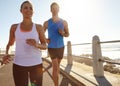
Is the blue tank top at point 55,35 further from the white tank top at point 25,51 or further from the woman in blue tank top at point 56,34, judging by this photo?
the white tank top at point 25,51

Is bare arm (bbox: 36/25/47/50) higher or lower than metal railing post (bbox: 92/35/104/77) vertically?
higher

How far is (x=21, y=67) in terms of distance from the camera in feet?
11.6

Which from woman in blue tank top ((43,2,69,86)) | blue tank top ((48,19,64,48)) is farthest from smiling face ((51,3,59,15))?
blue tank top ((48,19,64,48))

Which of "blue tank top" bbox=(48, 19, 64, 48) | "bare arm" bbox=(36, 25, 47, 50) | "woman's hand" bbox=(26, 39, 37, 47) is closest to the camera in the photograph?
Answer: "woman's hand" bbox=(26, 39, 37, 47)

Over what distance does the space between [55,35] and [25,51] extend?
240cm

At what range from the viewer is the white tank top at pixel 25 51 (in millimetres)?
3547

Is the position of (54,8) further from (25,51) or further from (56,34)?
(25,51)

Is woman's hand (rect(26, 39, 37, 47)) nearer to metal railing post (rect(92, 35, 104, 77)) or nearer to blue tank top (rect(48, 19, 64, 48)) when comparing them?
blue tank top (rect(48, 19, 64, 48))

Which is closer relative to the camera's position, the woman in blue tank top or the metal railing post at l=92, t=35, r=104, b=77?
the woman in blue tank top

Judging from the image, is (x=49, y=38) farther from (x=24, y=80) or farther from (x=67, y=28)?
(x=24, y=80)

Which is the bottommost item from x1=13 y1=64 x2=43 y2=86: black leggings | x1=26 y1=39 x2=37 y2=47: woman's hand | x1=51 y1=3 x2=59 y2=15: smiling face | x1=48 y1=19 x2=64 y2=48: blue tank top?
x1=13 y1=64 x2=43 y2=86: black leggings

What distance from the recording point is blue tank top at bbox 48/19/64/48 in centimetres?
591

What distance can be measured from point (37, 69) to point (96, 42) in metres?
4.63

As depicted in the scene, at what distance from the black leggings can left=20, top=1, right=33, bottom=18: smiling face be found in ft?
2.43
